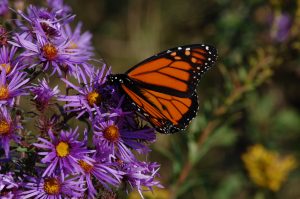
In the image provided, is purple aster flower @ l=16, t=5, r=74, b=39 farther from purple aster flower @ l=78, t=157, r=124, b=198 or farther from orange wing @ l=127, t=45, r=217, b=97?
purple aster flower @ l=78, t=157, r=124, b=198

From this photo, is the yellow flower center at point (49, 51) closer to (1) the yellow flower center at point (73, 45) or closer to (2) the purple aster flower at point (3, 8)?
(1) the yellow flower center at point (73, 45)

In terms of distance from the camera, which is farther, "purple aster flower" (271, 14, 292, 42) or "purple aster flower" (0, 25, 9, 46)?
"purple aster flower" (271, 14, 292, 42)

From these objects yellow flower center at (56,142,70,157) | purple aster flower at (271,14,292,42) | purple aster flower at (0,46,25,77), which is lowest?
yellow flower center at (56,142,70,157)

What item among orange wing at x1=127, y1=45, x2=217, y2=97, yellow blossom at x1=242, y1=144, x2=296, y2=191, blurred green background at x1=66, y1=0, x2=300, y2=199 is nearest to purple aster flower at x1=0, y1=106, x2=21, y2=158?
orange wing at x1=127, y1=45, x2=217, y2=97

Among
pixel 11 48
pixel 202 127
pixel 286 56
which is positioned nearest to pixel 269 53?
pixel 286 56

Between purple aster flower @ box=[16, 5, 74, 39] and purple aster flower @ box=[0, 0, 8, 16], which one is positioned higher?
purple aster flower @ box=[0, 0, 8, 16]

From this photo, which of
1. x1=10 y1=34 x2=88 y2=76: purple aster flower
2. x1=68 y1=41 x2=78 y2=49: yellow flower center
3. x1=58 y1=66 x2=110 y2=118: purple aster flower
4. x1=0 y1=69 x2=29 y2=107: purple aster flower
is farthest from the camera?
x1=68 y1=41 x2=78 y2=49: yellow flower center

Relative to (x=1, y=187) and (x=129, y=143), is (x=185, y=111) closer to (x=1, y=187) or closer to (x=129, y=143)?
(x=129, y=143)
